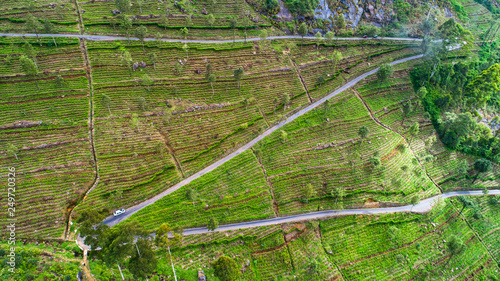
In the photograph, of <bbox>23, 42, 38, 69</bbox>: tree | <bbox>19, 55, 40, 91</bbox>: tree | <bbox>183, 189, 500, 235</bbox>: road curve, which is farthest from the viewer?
<bbox>23, 42, 38, 69</bbox>: tree

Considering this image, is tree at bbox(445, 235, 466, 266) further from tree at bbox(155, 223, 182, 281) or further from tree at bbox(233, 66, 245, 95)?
tree at bbox(233, 66, 245, 95)

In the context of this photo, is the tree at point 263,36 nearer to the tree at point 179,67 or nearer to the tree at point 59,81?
the tree at point 179,67

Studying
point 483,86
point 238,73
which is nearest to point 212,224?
point 238,73

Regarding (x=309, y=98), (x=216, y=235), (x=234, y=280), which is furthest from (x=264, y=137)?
(x=234, y=280)

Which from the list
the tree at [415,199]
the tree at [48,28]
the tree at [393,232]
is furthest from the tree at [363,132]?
the tree at [48,28]

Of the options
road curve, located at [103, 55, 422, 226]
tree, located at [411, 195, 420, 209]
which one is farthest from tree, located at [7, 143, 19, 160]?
tree, located at [411, 195, 420, 209]

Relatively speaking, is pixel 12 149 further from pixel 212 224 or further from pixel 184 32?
pixel 184 32
